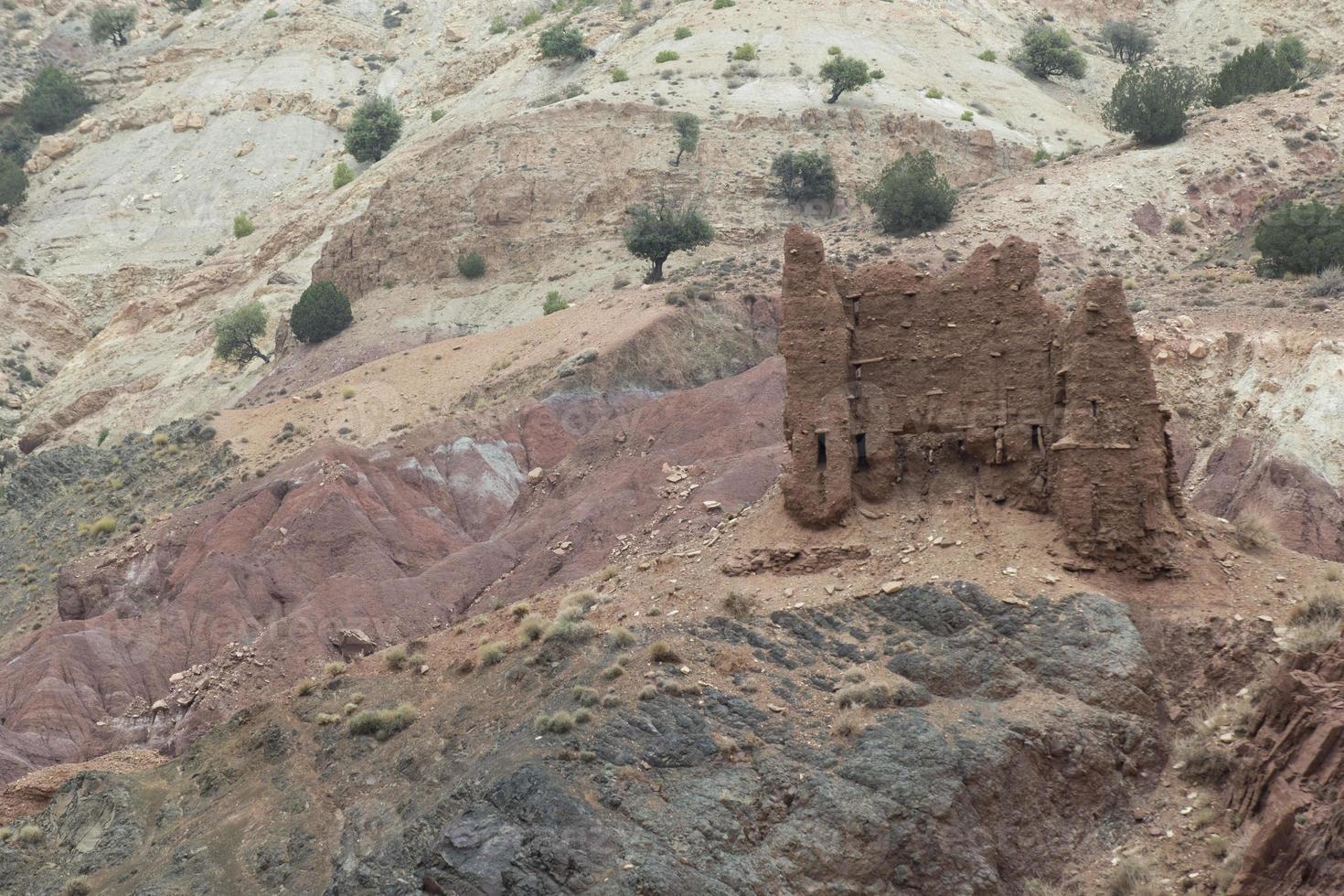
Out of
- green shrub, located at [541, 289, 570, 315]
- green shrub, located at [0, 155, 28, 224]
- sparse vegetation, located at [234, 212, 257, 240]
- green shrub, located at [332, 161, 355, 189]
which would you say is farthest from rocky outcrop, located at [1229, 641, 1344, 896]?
green shrub, located at [0, 155, 28, 224]

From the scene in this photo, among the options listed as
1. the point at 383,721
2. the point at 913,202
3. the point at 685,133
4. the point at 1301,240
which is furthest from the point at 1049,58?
the point at 383,721

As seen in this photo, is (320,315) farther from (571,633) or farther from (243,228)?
(571,633)

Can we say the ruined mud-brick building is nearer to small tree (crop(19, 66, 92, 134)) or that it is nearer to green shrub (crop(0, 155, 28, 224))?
green shrub (crop(0, 155, 28, 224))

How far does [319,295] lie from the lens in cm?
7706

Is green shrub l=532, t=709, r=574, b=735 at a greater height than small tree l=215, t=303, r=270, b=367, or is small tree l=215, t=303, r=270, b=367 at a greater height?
green shrub l=532, t=709, r=574, b=735

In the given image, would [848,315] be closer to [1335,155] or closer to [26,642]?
[26,642]

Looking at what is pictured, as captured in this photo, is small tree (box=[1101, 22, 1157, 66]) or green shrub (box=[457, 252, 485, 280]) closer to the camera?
green shrub (box=[457, 252, 485, 280])

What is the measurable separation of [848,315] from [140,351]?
208 ft

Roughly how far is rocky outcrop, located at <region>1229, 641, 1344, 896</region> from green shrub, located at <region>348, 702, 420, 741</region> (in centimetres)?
1483

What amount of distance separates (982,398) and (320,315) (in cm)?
4899

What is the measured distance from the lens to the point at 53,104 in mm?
118625

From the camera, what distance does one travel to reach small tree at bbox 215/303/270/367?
80125 mm

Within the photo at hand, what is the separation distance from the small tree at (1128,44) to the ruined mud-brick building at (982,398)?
77477 mm

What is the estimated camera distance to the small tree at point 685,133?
269 feet
